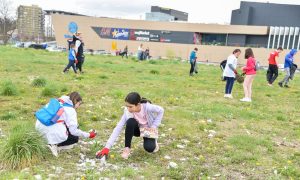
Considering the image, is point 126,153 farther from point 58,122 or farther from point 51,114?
point 51,114

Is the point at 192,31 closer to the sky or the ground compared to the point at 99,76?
closer to the sky

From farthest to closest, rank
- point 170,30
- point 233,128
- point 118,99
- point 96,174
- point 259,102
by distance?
point 170,30 < point 259,102 < point 118,99 < point 233,128 < point 96,174

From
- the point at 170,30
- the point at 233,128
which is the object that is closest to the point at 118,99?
the point at 233,128

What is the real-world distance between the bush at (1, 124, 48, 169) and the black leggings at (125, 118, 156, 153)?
5.06 feet

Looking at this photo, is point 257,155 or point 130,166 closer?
point 130,166

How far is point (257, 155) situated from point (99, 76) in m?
12.2

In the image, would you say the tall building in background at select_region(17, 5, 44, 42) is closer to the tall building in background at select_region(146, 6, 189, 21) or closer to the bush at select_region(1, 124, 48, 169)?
the tall building in background at select_region(146, 6, 189, 21)

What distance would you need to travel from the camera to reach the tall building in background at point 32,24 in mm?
108812

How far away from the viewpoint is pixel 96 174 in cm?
550

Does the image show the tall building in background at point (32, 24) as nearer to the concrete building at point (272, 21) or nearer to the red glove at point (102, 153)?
the concrete building at point (272, 21)

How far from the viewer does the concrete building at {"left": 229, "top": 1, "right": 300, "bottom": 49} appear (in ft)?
259

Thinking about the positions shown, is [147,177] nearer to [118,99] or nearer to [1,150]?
[1,150]

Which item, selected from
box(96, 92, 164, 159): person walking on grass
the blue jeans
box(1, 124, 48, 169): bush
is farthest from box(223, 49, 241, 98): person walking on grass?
box(1, 124, 48, 169): bush

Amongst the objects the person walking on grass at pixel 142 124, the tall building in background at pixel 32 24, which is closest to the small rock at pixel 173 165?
the person walking on grass at pixel 142 124
